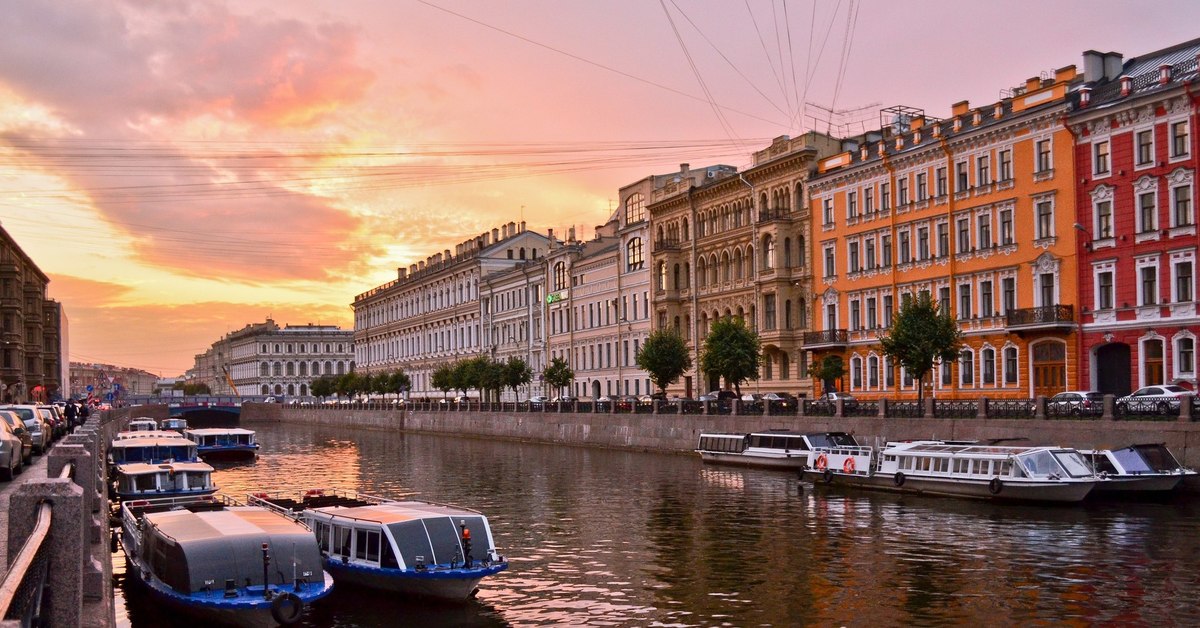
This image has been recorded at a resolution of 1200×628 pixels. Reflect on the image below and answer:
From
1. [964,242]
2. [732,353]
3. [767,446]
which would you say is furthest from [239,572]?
[964,242]

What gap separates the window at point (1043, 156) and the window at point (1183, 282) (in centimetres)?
733

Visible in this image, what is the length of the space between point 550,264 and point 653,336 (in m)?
29.4

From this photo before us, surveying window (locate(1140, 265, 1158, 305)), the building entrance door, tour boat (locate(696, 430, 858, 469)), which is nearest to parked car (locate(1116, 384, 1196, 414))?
window (locate(1140, 265, 1158, 305))

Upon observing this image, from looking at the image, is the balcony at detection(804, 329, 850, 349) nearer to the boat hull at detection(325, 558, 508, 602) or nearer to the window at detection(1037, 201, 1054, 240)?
the window at detection(1037, 201, 1054, 240)

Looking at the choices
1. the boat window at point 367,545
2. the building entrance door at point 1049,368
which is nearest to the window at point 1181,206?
the building entrance door at point 1049,368

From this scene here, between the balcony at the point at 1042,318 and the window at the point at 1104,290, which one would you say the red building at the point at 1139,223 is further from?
the balcony at the point at 1042,318

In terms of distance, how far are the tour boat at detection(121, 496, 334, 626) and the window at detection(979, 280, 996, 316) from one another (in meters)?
39.2

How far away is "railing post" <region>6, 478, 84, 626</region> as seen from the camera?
29.0 ft

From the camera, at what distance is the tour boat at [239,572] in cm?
1756

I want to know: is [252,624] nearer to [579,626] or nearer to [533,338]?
[579,626]

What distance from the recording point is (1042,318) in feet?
156

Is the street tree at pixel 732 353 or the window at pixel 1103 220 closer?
the window at pixel 1103 220

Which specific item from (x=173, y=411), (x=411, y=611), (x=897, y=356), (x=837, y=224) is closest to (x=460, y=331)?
(x=173, y=411)

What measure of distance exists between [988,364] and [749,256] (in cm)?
1939
